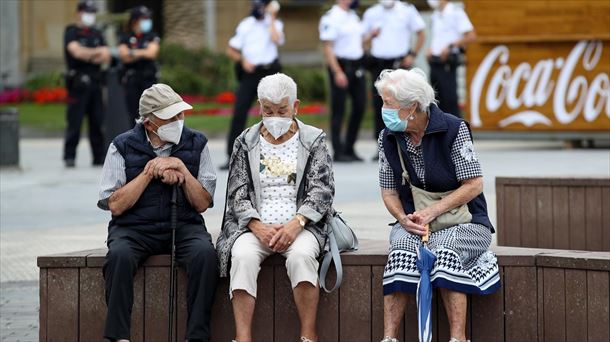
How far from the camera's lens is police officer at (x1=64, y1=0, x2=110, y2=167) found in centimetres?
1753

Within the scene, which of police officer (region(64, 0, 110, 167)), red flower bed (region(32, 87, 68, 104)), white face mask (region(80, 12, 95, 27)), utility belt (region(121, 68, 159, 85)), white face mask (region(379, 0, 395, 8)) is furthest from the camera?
red flower bed (region(32, 87, 68, 104))

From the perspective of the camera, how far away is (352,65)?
1739 centimetres

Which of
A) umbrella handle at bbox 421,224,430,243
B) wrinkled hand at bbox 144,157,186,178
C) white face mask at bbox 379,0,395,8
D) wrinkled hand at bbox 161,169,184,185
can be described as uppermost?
white face mask at bbox 379,0,395,8

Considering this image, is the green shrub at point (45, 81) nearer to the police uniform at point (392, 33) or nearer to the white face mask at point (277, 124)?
the police uniform at point (392, 33)

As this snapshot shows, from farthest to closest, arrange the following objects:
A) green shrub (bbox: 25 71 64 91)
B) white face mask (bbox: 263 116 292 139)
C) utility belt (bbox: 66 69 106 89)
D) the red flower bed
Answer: green shrub (bbox: 25 71 64 91), the red flower bed, utility belt (bbox: 66 69 106 89), white face mask (bbox: 263 116 292 139)

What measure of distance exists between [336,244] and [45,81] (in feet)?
84.5

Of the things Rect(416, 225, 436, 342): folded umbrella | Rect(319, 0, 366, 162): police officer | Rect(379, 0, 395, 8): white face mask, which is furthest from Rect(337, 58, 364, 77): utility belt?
Rect(416, 225, 436, 342): folded umbrella

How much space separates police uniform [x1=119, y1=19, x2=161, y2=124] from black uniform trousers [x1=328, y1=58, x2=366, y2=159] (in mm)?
2102

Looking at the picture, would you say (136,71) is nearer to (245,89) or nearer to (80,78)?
(80,78)

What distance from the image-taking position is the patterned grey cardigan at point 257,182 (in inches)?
282

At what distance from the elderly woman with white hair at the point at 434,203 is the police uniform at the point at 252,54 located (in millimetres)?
9241

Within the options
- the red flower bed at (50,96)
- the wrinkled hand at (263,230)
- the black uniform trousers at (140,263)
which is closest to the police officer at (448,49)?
the wrinkled hand at (263,230)

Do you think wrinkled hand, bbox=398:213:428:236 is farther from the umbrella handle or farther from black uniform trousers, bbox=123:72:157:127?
black uniform trousers, bbox=123:72:157:127

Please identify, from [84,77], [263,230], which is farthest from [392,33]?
[263,230]
